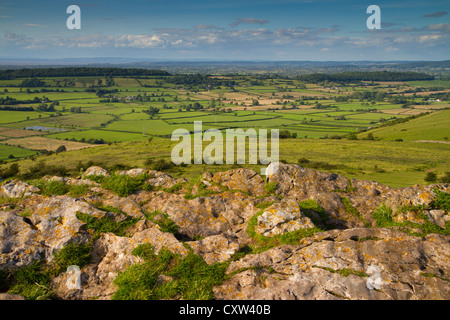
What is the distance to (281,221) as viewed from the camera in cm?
1013

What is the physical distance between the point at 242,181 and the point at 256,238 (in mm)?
4821

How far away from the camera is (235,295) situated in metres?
7.39

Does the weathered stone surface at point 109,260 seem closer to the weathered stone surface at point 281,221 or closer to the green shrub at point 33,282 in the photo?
the green shrub at point 33,282

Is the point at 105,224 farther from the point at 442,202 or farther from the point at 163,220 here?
the point at 442,202

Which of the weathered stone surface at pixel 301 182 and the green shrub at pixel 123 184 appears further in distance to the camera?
the weathered stone surface at pixel 301 182

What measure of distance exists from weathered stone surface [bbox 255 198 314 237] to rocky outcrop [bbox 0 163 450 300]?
0.03 m

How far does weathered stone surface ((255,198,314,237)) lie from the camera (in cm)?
1007

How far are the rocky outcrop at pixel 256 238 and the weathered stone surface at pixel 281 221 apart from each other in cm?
3

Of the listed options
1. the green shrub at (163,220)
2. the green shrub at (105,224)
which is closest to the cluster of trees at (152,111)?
the green shrub at (163,220)

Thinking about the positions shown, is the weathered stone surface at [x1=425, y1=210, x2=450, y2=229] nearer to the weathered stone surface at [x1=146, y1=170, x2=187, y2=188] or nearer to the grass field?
the weathered stone surface at [x1=146, y1=170, x2=187, y2=188]

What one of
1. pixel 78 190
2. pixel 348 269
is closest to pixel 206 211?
pixel 348 269

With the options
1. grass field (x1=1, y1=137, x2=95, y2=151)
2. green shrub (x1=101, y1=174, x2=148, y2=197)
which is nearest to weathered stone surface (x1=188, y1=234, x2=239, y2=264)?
green shrub (x1=101, y1=174, x2=148, y2=197)

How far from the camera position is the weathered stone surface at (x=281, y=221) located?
1007 centimetres
